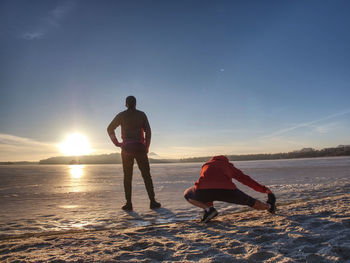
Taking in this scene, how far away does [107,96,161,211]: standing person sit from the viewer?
523cm

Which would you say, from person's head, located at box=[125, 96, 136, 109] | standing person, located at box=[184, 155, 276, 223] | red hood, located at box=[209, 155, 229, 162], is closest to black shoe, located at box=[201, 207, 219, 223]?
standing person, located at box=[184, 155, 276, 223]

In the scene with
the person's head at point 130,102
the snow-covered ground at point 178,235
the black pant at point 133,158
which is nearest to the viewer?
the snow-covered ground at point 178,235

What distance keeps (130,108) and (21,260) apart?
3.55m

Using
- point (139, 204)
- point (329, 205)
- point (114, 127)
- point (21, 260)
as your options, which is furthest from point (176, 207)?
point (21, 260)

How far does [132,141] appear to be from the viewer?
525cm

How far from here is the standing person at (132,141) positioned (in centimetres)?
523

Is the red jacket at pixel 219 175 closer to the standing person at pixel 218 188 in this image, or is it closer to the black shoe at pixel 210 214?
the standing person at pixel 218 188

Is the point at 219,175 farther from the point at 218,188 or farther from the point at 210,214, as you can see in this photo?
the point at 210,214

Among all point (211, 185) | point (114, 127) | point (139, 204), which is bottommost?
point (139, 204)

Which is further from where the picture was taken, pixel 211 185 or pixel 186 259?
pixel 211 185

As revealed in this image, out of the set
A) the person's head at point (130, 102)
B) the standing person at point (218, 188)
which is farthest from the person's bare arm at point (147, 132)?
the standing person at point (218, 188)

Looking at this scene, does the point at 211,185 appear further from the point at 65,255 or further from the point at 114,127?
the point at 114,127

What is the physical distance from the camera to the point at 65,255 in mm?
2436

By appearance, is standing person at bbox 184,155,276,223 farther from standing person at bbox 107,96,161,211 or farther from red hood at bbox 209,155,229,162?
standing person at bbox 107,96,161,211
